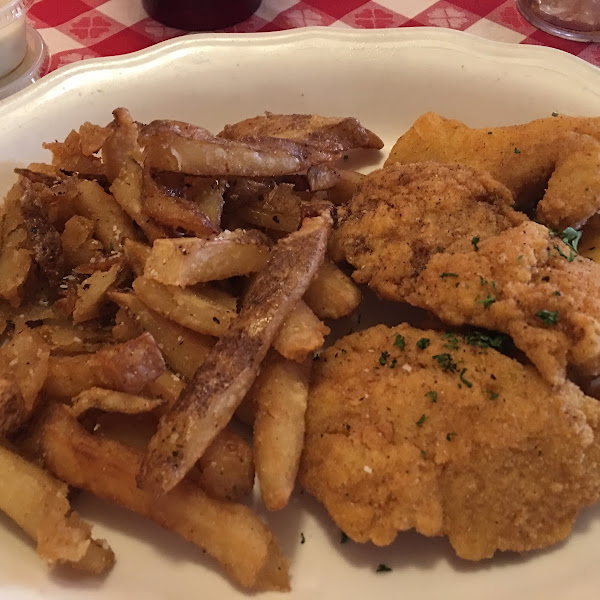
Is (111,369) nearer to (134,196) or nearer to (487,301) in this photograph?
(134,196)

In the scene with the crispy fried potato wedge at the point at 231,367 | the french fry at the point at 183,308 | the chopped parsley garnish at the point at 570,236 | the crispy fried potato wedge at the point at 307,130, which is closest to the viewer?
the crispy fried potato wedge at the point at 231,367

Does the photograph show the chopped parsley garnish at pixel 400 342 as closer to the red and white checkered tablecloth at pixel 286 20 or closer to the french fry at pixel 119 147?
the french fry at pixel 119 147

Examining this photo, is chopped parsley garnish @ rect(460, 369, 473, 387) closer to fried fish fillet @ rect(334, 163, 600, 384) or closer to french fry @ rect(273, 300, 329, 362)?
fried fish fillet @ rect(334, 163, 600, 384)

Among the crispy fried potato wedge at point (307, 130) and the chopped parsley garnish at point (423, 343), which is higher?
the crispy fried potato wedge at point (307, 130)

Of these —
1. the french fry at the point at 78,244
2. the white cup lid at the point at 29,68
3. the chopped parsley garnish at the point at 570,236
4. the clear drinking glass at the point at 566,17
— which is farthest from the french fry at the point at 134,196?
the clear drinking glass at the point at 566,17

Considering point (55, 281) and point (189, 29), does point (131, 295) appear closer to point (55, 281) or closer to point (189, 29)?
point (55, 281)

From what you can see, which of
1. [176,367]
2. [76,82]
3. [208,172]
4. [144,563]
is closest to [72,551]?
[144,563]

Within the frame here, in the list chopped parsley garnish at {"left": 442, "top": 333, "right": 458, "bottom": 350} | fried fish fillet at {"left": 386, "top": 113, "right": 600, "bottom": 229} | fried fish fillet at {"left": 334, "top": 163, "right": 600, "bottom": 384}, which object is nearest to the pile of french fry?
fried fish fillet at {"left": 334, "top": 163, "right": 600, "bottom": 384}
